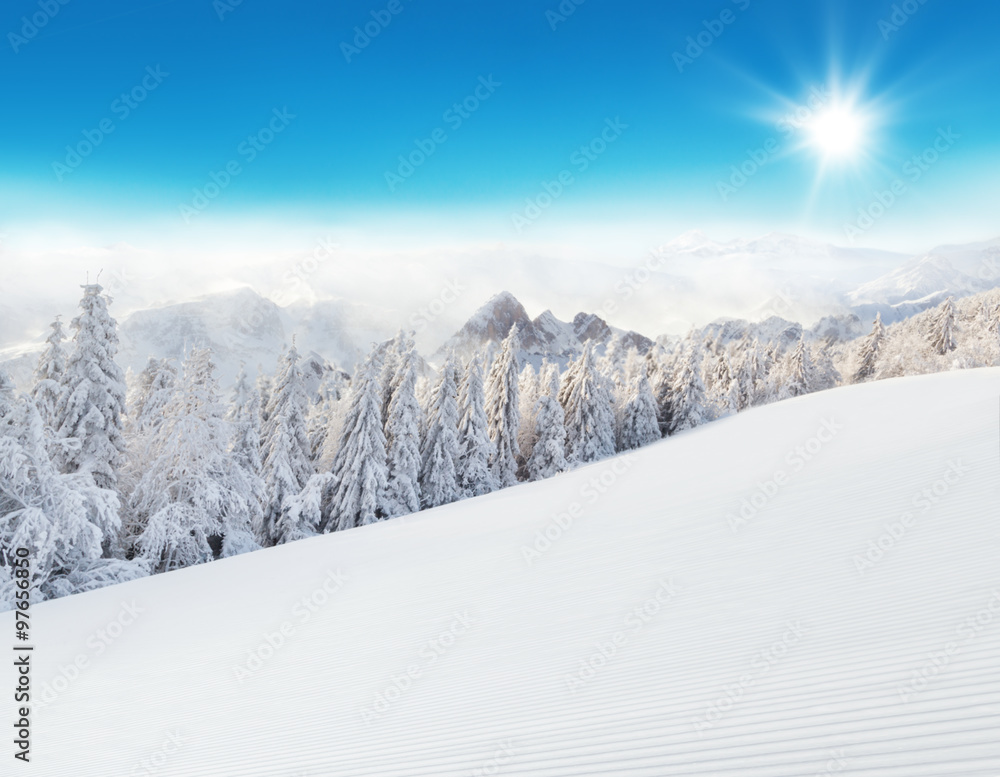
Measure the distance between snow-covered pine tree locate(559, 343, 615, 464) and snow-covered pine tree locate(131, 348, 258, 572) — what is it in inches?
733

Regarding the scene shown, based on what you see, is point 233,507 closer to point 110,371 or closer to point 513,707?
point 110,371

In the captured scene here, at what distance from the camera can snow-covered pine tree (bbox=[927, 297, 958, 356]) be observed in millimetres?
46094

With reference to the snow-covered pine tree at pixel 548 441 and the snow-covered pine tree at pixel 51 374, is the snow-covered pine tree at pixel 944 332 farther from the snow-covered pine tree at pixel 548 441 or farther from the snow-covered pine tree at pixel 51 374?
the snow-covered pine tree at pixel 51 374

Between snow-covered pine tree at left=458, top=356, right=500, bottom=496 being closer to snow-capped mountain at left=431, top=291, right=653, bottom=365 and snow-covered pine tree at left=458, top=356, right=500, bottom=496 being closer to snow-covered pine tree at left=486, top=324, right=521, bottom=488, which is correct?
snow-covered pine tree at left=486, top=324, right=521, bottom=488

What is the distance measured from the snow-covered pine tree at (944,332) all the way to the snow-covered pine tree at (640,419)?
99.2 ft

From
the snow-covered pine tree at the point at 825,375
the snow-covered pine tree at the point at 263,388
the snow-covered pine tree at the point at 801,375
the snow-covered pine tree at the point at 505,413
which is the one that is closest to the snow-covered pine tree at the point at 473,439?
the snow-covered pine tree at the point at 505,413

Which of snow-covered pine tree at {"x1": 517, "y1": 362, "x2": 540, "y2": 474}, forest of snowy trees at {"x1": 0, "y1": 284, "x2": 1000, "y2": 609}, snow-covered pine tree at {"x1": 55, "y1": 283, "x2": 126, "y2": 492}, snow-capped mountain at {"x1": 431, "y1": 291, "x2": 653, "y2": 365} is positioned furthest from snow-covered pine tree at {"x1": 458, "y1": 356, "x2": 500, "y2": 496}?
snow-capped mountain at {"x1": 431, "y1": 291, "x2": 653, "y2": 365}

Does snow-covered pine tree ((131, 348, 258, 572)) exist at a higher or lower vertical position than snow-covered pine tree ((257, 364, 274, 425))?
lower

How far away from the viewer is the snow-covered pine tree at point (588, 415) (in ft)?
103

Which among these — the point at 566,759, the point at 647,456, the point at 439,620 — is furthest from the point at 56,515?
the point at 647,456

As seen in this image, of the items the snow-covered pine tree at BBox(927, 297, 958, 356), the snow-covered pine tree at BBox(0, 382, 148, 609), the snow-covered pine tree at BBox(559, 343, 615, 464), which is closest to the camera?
the snow-covered pine tree at BBox(0, 382, 148, 609)

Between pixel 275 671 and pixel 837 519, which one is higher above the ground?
pixel 837 519

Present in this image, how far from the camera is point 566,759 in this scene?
14.3ft

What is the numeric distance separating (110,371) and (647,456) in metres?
18.4
